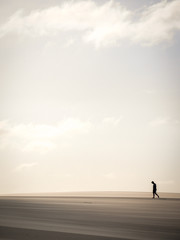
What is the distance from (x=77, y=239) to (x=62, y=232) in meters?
1.45

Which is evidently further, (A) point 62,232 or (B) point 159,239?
(A) point 62,232

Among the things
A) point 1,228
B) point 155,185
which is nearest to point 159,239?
point 1,228

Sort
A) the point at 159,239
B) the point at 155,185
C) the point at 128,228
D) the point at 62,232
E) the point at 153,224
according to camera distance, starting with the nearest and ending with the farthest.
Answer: the point at 159,239, the point at 62,232, the point at 128,228, the point at 153,224, the point at 155,185

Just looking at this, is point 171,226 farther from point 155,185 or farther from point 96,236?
point 155,185

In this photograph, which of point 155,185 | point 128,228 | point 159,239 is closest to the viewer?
point 159,239

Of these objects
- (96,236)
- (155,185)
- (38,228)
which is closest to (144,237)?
(96,236)

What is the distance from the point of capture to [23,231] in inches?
419

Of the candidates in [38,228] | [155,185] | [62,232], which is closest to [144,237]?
[62,232]

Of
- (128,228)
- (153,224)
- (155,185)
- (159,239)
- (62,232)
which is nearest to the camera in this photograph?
(159,239)

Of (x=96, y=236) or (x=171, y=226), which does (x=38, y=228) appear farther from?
(x=171, y=226)

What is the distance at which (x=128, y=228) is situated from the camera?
1126cm

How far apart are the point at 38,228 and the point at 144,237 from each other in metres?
3.81

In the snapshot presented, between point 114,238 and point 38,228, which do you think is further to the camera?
point 38,228

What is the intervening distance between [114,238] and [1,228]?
166 inches
